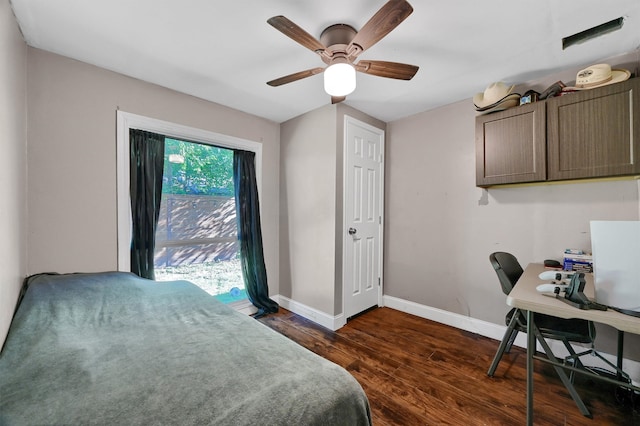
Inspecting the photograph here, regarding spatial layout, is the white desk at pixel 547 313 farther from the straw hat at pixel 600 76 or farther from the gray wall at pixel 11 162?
the gray wall at pixel 11 162

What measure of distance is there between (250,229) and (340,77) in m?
1.96

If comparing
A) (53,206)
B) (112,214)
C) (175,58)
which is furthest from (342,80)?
(53,206)

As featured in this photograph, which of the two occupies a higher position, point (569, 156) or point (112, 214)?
point (569, 156)

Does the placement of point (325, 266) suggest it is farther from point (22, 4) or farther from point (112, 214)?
point (22, 4)

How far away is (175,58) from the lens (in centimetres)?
192

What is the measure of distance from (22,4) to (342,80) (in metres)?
1.87

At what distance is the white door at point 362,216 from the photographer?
9.10ft

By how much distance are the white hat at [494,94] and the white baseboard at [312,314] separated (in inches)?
95.8

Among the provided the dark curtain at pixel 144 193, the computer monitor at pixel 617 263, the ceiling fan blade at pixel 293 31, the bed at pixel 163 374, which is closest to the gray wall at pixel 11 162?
the bed at pixel 163 374

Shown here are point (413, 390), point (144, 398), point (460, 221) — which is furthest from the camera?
point (460, 221)

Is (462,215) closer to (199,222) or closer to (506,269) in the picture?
(506,269)

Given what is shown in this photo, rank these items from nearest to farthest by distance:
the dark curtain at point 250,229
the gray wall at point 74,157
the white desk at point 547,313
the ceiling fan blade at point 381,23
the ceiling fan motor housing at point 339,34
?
the white desk at point 547,313 → the ceiling fan blade at point 381,23 → the ceiling fan motor housing at point 339,34 → the gray wall at point 74,157 → the dark curtain at point 250,229

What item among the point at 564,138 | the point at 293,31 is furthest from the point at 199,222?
the point at 564,138

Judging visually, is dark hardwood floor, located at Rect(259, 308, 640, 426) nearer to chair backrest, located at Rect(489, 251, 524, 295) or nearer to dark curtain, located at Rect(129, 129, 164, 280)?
chair backrest, located at Rect(489, 251, 524, 295)
